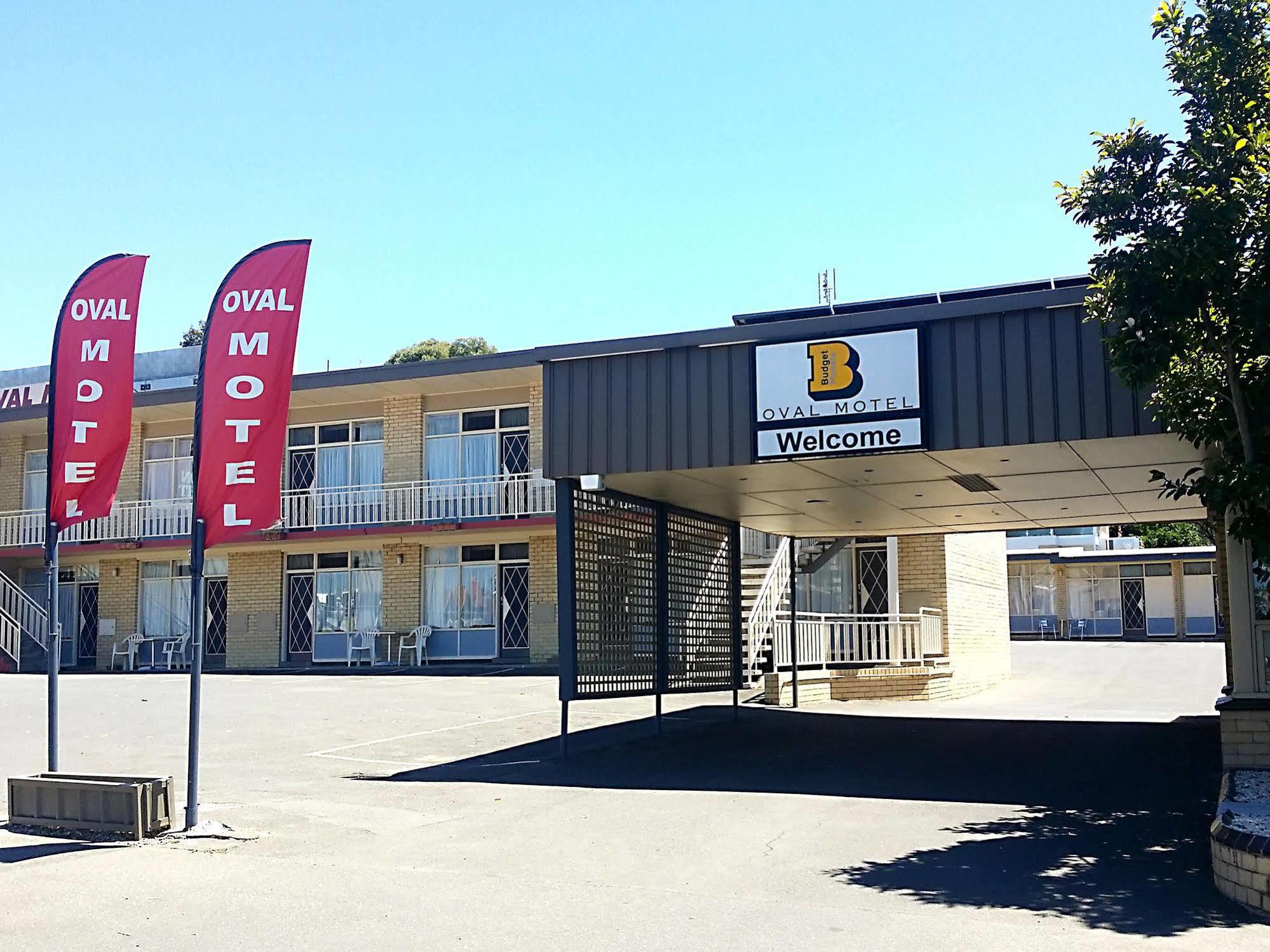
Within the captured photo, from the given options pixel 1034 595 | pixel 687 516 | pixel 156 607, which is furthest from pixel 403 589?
pixel 1034 595

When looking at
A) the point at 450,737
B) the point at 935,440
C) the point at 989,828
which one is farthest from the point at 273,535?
the point at 989,828

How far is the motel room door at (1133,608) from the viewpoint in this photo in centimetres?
4447

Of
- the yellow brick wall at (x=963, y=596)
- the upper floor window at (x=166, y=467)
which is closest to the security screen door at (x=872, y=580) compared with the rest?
the yellow brick wall at (x=963, y=596)

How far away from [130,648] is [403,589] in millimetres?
7996

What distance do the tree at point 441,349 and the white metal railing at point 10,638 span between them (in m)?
33.5

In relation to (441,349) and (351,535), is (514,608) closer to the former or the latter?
(351,535)

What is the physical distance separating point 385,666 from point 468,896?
21.2 meters

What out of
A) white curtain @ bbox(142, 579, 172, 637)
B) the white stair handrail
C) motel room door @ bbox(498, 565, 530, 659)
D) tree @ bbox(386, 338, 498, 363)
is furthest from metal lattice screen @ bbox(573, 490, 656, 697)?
tree @ bbox(386, 338, 498, 363)

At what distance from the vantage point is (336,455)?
29812 millimetres

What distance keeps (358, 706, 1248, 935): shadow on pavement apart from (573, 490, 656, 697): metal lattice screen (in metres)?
0.89

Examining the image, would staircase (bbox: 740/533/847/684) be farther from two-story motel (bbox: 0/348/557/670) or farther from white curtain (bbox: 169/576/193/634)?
white curtain (bbox: 169/576/193/634)

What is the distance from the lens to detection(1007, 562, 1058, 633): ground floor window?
46.2 meters

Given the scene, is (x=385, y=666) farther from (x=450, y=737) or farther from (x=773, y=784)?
(x=773, y=784)

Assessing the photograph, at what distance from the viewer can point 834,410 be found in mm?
11578
